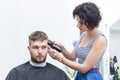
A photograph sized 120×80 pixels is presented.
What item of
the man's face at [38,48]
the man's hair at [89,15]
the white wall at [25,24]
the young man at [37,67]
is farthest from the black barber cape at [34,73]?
the white wall at [25,24]

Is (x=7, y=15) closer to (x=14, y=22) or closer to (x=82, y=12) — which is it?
(x=14, y=22)

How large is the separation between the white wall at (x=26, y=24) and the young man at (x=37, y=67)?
0.61 meters

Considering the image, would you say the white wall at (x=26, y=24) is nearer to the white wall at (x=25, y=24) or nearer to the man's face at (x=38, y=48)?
the white wall at (x=25, y=24)

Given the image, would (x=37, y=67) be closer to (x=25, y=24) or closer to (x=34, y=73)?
(x=34, y=73)

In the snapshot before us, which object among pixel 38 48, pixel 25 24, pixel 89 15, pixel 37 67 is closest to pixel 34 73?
pixel 37 67

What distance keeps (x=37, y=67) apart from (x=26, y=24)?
78 centimetres

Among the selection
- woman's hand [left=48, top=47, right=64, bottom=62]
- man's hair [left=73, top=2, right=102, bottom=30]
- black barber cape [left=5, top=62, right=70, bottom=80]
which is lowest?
black barber cape [left=5, top=62, right=70, bottom=80]

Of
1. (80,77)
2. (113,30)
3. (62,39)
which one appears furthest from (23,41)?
(113,30)

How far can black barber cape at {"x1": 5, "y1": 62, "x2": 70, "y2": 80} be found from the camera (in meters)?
1.94

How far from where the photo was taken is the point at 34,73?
200 cm

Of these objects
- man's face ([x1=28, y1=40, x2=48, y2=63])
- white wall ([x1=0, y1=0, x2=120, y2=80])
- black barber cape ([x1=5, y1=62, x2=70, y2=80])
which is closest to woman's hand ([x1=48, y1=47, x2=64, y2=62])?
man's face ([x1=28, y1=40, x2=48, y2=63])

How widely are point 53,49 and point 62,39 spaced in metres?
1.00

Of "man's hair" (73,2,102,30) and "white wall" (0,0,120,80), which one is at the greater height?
"man's hair" (73,2,102,30)

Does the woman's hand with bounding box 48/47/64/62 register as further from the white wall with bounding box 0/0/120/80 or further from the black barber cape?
the white wall with bounding box 0/0/120/80
